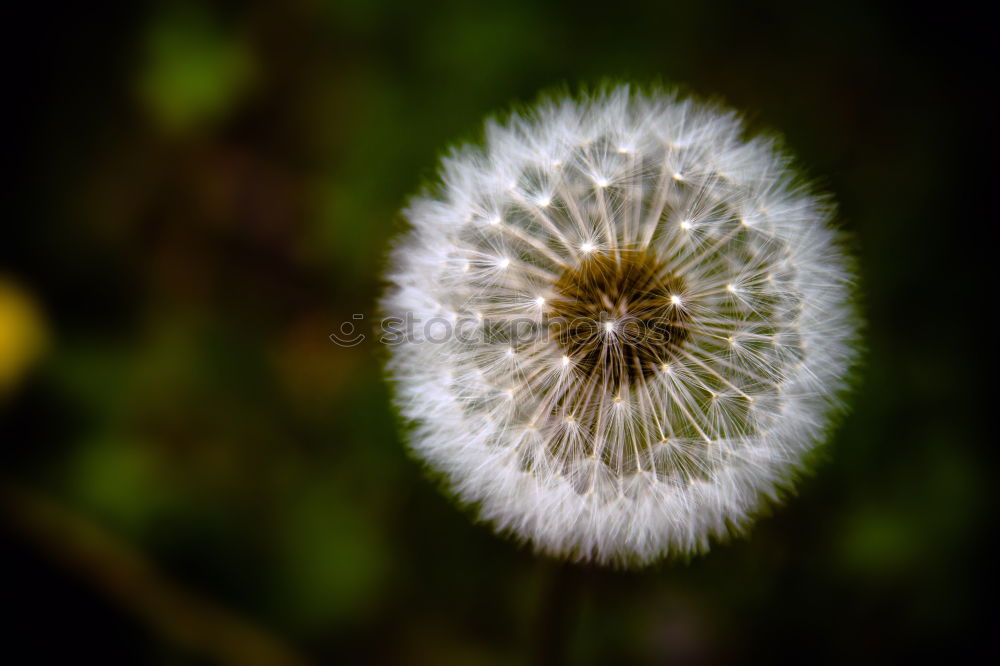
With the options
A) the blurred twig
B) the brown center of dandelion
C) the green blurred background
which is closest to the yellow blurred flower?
the green blurred background

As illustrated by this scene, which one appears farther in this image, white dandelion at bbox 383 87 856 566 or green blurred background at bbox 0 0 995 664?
green blurred background at bbox 0 0 995 664

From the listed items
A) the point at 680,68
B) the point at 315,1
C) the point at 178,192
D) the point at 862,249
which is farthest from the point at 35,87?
the point at 862,249

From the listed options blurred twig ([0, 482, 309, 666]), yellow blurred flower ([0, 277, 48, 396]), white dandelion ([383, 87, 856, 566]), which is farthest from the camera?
yellow blurred flower ([0, 277, 48, 396])

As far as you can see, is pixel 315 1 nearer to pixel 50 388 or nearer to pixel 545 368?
pixel 50 388

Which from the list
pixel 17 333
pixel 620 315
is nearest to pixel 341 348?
pixel 17 333

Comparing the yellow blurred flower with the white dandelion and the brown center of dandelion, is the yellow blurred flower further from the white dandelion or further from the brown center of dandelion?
the brown center of dandelion

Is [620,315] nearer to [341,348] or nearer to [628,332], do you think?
[628,332]

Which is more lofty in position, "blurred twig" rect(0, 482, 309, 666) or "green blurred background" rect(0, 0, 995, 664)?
"green blurred background" rect(0, 0, 995, 664)
